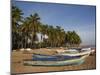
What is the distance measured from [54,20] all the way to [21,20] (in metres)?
0.43

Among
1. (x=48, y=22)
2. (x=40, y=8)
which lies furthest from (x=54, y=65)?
(x=40, y=8)

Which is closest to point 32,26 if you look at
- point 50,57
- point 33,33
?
point 33,33

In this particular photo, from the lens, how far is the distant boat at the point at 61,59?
2584 millimetres

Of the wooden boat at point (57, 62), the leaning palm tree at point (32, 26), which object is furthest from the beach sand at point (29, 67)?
the leaning palm tree at point (32, 26)

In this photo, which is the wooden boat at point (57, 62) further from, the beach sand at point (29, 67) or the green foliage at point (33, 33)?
the green foliage at point (33, 33)

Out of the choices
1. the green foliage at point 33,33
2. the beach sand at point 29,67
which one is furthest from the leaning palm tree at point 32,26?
the beach sand at point 29,67

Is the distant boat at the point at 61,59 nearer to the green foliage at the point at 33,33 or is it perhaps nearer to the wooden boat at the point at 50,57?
the wooden boat at the point at 50,57

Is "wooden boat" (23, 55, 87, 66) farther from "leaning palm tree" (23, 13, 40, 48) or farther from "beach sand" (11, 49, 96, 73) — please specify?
"leaning palm tree" (23, 13, 40, 48)

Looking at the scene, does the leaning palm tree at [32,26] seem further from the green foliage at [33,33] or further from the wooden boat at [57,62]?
the wooden boat at [57,62]

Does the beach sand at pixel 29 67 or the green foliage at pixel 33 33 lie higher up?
the green foliage at pixel 33 33

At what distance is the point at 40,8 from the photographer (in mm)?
2623

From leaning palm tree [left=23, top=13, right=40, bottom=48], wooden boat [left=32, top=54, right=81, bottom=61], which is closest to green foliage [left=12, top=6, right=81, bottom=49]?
leaning palm tree [left=23, top=13, right=40, bottom=48]

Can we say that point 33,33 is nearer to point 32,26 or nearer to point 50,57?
point 32,26

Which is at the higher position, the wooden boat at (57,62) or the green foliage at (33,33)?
the green foliage at (33,33)
